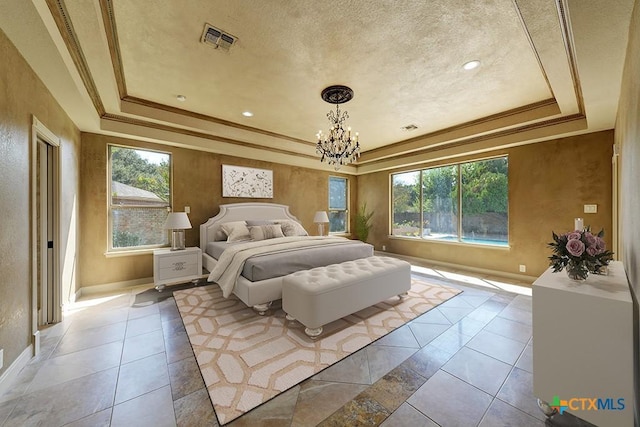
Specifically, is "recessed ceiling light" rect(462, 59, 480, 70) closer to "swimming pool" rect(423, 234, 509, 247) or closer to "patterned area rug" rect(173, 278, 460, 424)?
"patterned area rug" rect(173, 278, 460, 424)

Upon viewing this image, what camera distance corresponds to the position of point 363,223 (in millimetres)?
6648

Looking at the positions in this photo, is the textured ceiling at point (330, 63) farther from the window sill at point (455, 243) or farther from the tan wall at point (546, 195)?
the window sill at point (455, 243)

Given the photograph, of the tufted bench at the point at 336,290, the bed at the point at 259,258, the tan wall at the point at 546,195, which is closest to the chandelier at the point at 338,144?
the bed at the point at 259,258

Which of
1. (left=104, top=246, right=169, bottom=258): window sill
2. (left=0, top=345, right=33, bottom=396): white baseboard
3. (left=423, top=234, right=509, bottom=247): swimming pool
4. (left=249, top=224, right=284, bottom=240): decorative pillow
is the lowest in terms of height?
(left=0, top=345, right=33, bottom=396): white baseboard

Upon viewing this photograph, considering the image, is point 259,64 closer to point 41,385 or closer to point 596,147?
point 41,385

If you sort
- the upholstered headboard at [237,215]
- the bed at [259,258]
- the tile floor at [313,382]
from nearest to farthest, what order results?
the tile floor at [313,382] → the bed at [259,258] → the upholstered headboard at [237,215]

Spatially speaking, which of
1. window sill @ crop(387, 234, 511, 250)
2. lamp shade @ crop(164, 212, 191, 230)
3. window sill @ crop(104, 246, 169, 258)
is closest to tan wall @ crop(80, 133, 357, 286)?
window sill @ crop(104, 246, 169, 258)

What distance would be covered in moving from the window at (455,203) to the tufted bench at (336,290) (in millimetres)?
2618

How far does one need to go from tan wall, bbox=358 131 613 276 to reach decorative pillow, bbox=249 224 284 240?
12.5 ft

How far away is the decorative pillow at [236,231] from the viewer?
13.8ft

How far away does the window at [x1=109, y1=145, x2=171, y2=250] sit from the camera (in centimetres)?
379

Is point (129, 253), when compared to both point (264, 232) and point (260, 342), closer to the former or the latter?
point (264, 232)

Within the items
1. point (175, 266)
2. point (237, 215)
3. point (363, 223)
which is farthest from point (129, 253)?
point (363, 223)

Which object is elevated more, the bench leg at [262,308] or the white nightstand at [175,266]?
the white nightstand at [175,266]
